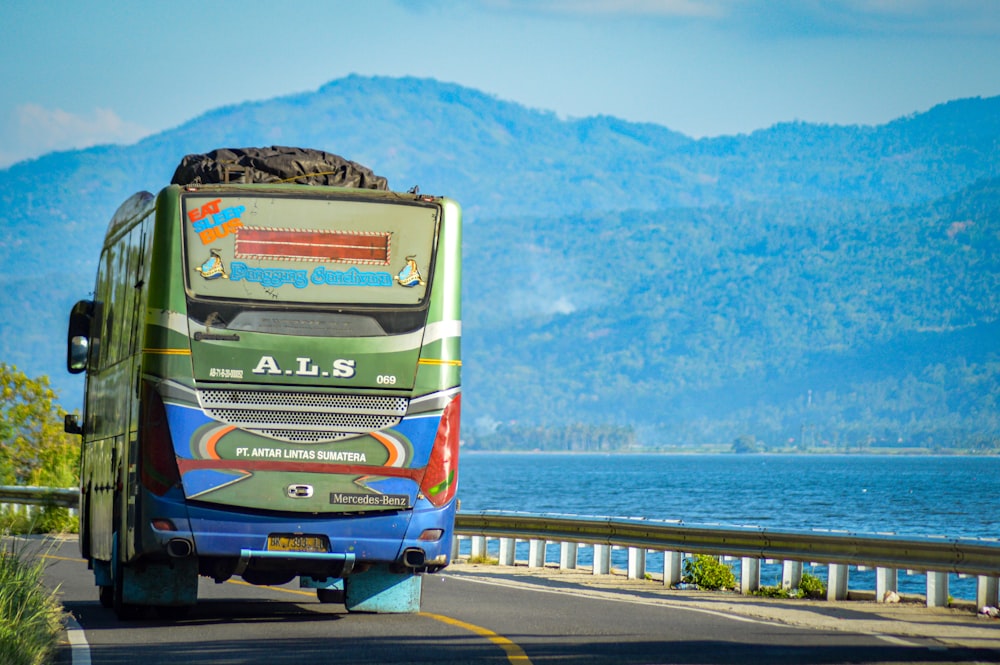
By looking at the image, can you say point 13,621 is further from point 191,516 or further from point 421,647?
point 421,647

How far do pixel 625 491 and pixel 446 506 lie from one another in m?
104

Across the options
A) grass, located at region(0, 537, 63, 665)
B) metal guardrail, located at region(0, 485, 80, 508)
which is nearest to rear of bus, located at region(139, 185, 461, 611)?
grass, located at region(0, 537, 63, 665)

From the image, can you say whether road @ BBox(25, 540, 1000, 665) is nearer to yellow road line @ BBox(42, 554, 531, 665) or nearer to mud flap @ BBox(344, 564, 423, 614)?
yellow road line @ BBox(42, 554, 531, 665)

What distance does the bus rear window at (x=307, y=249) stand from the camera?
12.1 meters

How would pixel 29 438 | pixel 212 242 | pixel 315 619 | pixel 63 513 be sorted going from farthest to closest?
pixel 29 438, pixel 63 513, pixel 315 619, pixel 212 242

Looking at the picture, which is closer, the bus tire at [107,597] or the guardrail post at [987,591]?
the guardrail post at [987,591]

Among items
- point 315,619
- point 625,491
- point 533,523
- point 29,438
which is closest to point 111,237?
point 315,619

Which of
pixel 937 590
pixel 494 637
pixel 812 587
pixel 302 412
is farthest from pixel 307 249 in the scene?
pixel 812 587

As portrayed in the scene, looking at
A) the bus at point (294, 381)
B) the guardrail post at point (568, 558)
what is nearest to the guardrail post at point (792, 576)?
the guardrail post at point (568, 558)

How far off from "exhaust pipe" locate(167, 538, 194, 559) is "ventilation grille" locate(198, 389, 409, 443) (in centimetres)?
100

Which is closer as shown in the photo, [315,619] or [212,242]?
[212,242]

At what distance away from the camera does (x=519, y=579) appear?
64.1 ft

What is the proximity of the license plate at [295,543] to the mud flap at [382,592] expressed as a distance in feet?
5.28

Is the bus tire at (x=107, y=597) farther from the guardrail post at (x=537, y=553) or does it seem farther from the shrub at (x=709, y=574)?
the guardrail post at (x=537, y=553)
